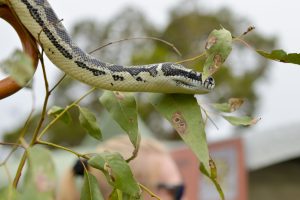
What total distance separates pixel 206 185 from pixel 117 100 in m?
4.97

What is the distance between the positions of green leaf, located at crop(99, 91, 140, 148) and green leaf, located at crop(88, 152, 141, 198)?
74 mm

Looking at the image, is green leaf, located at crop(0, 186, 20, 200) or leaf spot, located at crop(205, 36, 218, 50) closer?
green leaf, located at crop(0, 186, 20, 200)

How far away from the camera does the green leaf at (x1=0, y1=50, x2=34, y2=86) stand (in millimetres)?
521

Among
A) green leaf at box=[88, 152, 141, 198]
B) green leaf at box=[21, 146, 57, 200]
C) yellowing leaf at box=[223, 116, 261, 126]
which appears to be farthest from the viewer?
yellowing leaf at box=[223, 116, 261, 126]

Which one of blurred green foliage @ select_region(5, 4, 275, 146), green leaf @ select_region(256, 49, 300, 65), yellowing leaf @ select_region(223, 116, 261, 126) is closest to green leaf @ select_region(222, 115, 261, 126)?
yellowing leaf @ select_region(223, 116, 261, 126)

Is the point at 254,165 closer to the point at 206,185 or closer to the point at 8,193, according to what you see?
the point at 206,185

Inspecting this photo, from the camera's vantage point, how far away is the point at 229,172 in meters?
5.72

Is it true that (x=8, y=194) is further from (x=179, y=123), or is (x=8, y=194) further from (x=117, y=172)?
(x=179, y=123)

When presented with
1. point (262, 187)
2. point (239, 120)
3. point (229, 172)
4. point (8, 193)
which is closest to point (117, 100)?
point (239, 120)

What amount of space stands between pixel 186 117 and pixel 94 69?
0.59 ft

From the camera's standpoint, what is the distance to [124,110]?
2.83 feet

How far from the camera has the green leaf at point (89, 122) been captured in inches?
35.5

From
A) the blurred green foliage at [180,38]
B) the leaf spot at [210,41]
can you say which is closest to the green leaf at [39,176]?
the leaf spot at [210,41]

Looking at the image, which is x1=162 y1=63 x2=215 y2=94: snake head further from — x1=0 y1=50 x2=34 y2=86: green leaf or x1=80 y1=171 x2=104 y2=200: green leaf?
x1=0 y1=50 x2=34 y2=86: green leaf
